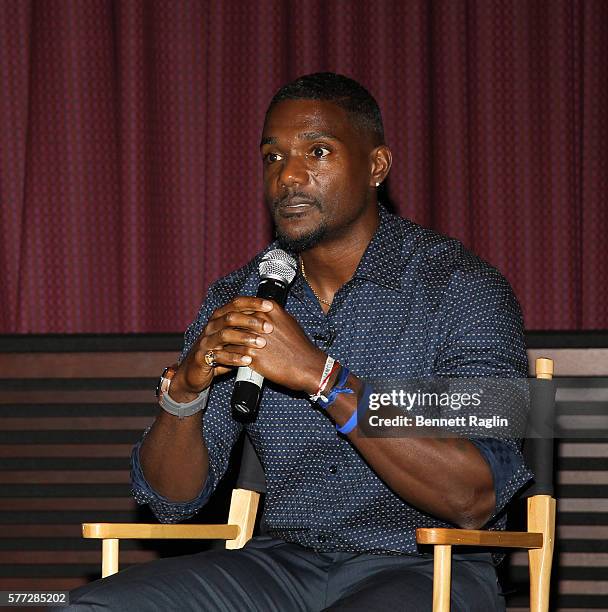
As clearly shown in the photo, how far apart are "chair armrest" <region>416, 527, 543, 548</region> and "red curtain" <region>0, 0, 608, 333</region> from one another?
1101 millimetres

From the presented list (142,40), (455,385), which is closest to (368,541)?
(455,385)

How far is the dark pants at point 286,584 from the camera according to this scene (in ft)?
5.44

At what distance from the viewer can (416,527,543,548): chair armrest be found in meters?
1.57

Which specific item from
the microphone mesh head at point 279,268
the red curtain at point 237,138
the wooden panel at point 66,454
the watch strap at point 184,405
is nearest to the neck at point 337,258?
the microphone mesh head at point 279,268

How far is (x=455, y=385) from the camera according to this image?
1821 mm

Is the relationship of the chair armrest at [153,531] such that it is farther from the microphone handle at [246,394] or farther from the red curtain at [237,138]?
the red curtain at [237,138]

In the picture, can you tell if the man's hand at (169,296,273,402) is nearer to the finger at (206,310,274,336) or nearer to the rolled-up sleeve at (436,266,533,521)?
the finger at (206,310,274,336)

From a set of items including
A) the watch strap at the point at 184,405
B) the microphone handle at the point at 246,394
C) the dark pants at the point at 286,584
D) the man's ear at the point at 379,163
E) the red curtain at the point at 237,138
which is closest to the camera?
the microphone handle at the point at 246,394

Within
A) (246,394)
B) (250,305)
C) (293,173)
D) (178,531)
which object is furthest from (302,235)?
(178,531)

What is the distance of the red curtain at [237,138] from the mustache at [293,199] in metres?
0.91

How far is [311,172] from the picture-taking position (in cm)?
199

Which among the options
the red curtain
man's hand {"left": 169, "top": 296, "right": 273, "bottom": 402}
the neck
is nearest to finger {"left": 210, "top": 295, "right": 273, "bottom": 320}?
man's hand {"left": 169, "top": 296, "right": 273, "bottom": 402}

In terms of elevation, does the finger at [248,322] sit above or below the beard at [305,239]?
below

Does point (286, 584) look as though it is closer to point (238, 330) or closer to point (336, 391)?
point (336, 391)
